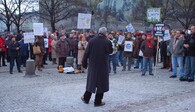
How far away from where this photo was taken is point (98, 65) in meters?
9.09

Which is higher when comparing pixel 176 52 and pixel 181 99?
pixel 176 52

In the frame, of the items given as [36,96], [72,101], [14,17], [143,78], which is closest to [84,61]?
[72,101]

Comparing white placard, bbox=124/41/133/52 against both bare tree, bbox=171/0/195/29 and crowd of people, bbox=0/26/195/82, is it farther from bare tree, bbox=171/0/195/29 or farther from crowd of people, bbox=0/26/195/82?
bare tree, bbox=171/0/195/29

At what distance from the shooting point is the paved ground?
29.7 feet

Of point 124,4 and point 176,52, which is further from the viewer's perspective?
point 124,4

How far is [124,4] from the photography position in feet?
185

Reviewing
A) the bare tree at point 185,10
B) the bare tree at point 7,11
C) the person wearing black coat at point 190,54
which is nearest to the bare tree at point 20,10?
the bare tree at point 7,11

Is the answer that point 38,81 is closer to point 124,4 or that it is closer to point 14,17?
point 14,17

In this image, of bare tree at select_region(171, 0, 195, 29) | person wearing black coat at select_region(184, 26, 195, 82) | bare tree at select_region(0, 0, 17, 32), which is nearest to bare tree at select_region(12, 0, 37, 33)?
bare tree at select_region(0, 0, 17, 32)

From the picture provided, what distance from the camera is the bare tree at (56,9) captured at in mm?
44350

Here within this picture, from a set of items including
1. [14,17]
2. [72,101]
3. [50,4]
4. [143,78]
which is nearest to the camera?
[72,101]

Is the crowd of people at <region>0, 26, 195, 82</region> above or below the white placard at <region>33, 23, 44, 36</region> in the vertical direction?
below

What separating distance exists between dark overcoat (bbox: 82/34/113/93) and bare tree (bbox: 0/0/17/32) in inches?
1259

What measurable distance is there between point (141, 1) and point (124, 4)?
12118 millimetres
